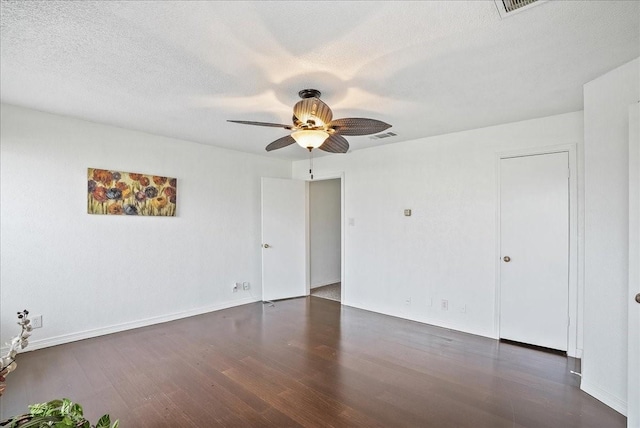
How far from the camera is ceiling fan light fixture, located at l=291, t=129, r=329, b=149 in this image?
2586mm

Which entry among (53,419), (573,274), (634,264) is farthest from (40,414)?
(573,274)

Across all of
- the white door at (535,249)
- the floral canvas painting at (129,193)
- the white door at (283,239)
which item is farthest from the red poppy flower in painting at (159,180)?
the white door at (535,249)

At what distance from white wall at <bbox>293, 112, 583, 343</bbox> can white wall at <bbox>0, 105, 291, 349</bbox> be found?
1922mm

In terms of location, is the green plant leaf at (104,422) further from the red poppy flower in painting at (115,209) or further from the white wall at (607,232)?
the red poppy flower in painting at (115,209)

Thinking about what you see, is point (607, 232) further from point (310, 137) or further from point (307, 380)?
point (307, 380)

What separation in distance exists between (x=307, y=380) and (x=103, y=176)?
3246mm

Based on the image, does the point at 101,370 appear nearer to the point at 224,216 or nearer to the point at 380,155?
the point at 224,216

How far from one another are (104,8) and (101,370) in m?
2.91

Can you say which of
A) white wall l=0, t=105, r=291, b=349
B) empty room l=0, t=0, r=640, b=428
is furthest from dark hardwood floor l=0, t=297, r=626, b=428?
white wall l=0, t=105, r=291, b=349

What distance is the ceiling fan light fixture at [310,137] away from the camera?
259 centimetres

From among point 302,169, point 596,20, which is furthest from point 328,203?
point 596,20

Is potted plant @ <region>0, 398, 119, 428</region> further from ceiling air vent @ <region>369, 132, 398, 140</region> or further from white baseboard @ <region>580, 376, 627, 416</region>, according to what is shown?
ceiling air vent @ <region>369, 132, 398, 140</region>

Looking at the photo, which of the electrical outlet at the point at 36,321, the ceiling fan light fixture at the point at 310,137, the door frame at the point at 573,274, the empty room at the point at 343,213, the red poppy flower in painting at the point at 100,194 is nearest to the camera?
the empty room at the point at 343,213

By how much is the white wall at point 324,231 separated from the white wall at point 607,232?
4388 mm
